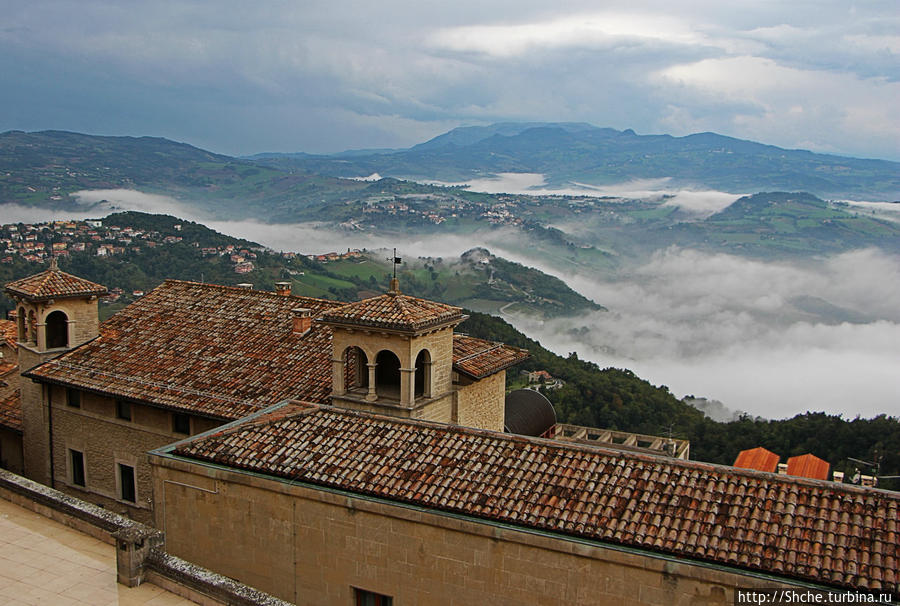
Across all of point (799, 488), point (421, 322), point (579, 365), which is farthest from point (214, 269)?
point (799, 488)

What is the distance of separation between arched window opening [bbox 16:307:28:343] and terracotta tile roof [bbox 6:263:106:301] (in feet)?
2.21

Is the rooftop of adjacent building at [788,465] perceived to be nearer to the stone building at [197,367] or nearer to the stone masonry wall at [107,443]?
the stone building at [197,367]

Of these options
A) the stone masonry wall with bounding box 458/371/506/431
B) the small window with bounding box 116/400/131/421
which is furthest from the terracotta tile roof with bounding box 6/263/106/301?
the stone masonry wall with bounding box 458/371/506/431

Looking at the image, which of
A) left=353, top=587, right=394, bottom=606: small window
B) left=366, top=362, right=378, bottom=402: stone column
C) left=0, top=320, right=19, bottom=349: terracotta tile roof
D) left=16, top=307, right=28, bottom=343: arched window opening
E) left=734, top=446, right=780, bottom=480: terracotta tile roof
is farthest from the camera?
left=734, top=446, right=780, bottom=480: terracotta tile roof

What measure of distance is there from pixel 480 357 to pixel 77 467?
14170 mm

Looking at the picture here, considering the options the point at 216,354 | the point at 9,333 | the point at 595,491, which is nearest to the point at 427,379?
the point at 595,491

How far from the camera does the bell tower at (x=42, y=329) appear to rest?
2533 cm

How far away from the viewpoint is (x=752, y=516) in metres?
12.2

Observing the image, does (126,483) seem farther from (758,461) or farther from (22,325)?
(758,461)

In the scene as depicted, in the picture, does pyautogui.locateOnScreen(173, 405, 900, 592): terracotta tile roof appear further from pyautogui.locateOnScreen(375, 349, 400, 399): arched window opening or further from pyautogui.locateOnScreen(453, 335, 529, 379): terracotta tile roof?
pyautogui.locateOnScreen(453, 335, 529, 379): terracotta tile roof

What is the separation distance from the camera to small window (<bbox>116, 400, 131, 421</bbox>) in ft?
77.1

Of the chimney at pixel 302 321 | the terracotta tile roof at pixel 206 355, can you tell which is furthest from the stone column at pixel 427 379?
the chimney at pixel 302 321

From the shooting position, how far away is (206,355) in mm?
23734

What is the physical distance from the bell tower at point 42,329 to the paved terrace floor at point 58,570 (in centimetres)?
1267
